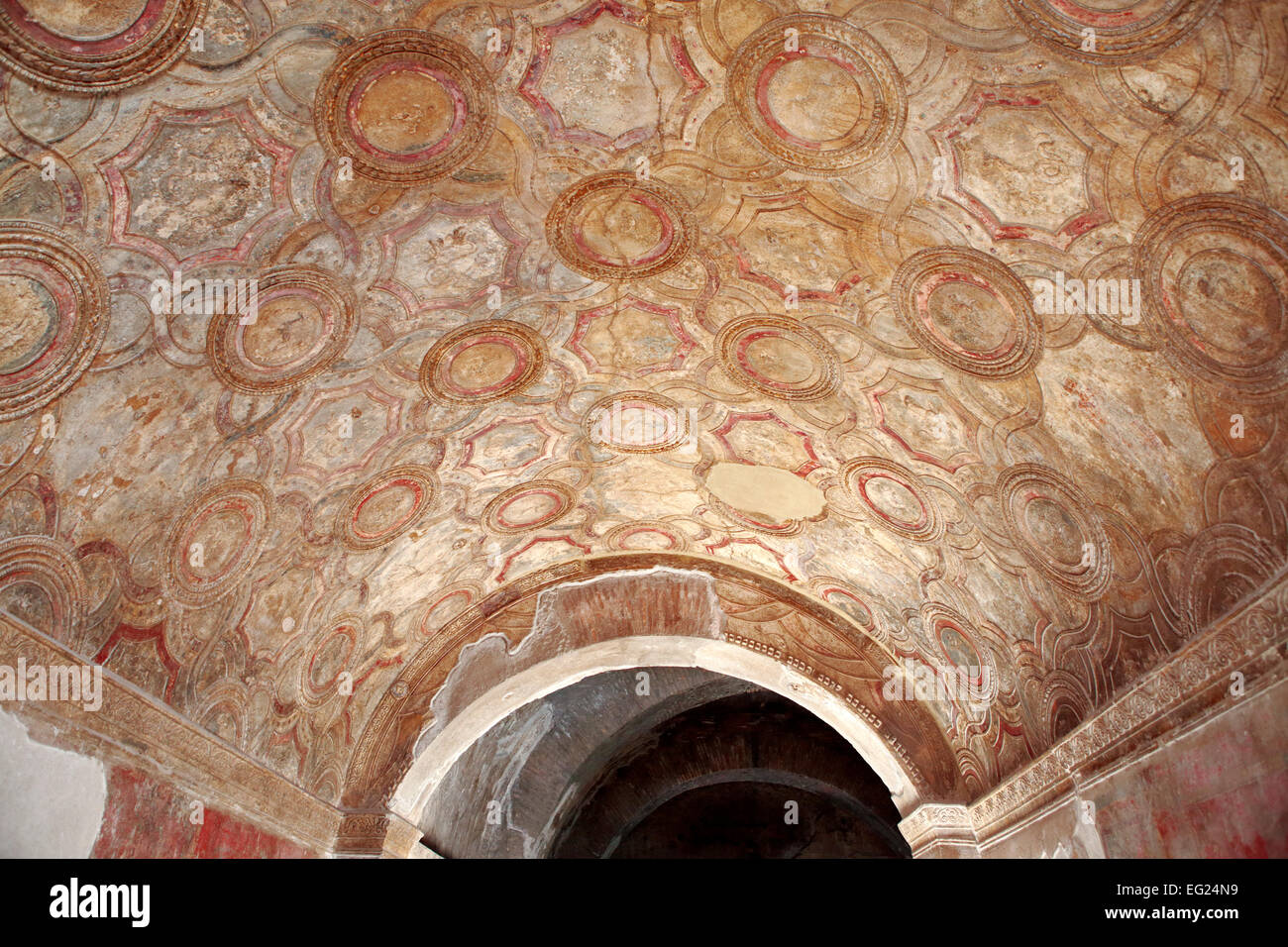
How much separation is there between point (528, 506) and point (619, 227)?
4.28 meters

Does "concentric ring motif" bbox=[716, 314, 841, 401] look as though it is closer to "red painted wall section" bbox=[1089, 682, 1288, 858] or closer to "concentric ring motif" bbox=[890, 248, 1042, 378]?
"concentric ring motif" bbox=[890, 248, 1042, 378]

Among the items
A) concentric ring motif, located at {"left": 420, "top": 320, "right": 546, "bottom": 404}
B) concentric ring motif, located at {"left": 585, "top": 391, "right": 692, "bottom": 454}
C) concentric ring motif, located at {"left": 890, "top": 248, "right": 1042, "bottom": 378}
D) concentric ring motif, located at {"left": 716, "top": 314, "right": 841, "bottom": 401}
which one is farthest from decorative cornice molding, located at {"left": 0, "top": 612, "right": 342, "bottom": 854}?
concentric ring motif, located at {"left": 890, "top": 248, "right": 1042, "bottom": 378}

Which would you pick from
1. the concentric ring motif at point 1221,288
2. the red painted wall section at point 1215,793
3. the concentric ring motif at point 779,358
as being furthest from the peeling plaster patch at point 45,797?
the concentric ring motif at point 1221,288

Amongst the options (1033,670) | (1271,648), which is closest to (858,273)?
(1271,648)

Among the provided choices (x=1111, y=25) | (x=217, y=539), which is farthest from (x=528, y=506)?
(x=1111, y=25)

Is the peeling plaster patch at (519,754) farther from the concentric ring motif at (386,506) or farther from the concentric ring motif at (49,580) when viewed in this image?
the concentric ring motif at (49,580)

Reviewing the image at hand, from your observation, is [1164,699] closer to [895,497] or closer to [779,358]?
[895,497]

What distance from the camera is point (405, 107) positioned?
5.82 metres

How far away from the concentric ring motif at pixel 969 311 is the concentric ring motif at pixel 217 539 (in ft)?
17.6

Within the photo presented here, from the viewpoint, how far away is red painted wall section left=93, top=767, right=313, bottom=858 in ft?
23.5

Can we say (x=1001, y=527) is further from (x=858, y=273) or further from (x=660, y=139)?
(x=660, y=139)

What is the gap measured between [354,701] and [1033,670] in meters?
7.21

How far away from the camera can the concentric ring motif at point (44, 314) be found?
545 cm

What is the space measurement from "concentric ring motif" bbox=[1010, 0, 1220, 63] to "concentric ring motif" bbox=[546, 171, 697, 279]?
8.38 feet
